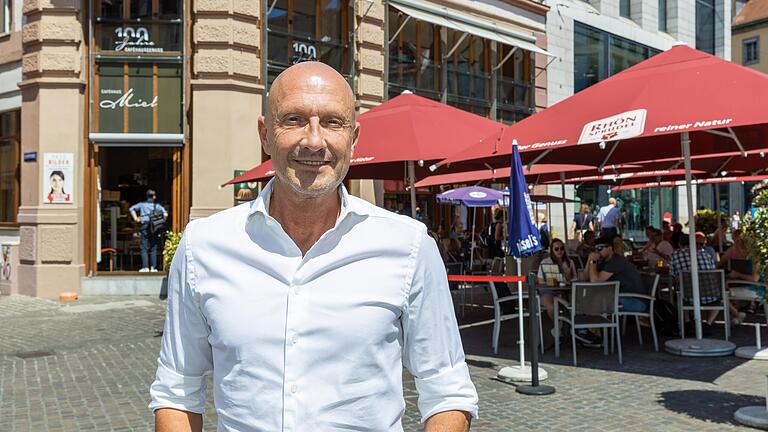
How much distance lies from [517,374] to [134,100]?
10.8 meters

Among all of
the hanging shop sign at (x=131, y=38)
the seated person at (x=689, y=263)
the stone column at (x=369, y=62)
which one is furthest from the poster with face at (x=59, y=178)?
the seated person at (x=689, y=263)

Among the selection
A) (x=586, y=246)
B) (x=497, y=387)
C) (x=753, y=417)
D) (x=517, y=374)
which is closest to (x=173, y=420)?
(x=753, y=417)

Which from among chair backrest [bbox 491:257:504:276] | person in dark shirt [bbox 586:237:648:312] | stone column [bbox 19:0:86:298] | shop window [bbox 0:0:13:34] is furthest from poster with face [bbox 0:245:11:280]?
person in dark shirt [bbox 586:237:648:312]

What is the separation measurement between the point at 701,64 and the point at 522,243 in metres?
2.79

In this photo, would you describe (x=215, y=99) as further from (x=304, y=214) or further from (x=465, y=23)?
(x=304, y=214)

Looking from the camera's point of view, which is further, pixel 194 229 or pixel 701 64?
pixel 701 64

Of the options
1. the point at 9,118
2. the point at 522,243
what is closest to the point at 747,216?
the point at 522,243

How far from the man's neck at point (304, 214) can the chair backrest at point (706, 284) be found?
27.9ft

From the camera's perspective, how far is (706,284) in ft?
30.8

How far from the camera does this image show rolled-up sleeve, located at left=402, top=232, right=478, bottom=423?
1.77 meters

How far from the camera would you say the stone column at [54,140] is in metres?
14.7

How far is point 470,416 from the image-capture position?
1.79 metres

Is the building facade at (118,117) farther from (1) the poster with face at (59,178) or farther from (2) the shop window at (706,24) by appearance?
(2) the shop window at (706,24)

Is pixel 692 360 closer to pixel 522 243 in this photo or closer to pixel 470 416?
pixel 522 243
